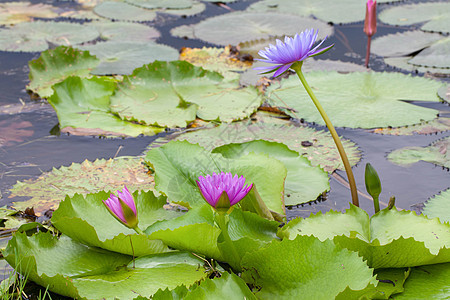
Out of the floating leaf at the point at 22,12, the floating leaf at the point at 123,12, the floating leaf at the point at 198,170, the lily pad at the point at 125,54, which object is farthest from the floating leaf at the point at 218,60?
the floating leaf at the point at 22,12

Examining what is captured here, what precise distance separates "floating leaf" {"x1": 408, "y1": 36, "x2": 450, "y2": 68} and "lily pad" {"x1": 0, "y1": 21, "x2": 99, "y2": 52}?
192 cm

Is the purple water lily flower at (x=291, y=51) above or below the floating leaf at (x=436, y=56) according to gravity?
above

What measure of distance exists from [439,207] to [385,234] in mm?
341

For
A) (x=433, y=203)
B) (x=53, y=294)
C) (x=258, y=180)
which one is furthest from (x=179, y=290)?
(x=433, y=203)

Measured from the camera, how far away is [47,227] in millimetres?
1368

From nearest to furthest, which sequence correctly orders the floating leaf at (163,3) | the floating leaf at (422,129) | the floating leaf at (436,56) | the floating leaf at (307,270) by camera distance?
the floating leaf at (307,270) < the floating leaf at (422,129) < the floating leaf at (436,56) < the floating leaf at (163,3)

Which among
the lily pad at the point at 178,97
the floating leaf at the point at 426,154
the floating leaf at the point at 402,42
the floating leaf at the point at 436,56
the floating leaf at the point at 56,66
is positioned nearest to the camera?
the floating leaf at the point at 426,154

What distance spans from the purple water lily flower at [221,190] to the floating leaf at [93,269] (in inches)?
9.1

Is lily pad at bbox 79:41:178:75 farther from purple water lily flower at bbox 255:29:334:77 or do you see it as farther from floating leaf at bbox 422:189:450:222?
floating leaf at bbox 422:189:450:222

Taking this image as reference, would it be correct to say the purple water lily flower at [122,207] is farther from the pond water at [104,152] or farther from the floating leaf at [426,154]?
the floating leaf at [426,154]

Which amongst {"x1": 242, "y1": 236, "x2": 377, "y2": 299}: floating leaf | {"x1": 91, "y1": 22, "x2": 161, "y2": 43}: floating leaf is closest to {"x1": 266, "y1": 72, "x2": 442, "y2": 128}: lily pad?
{"x1": 242, "y1": 236, "x2": 377, "y2": 299}: floating leaf

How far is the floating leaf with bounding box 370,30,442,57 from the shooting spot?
9.05 feet

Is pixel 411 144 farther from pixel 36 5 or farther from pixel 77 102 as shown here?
pixel 36 5

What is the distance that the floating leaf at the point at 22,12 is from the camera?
Answer: 3.51 metres
